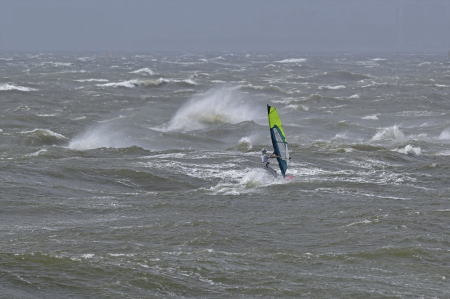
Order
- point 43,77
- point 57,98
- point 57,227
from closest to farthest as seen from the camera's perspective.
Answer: point 57,227 < point 57,98 < point 43,77

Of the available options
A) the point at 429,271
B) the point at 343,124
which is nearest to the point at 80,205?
the point at 429,271

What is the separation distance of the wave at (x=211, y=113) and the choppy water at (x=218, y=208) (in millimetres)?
383

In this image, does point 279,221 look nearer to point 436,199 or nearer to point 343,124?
point 436,199

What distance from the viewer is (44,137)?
47.7m

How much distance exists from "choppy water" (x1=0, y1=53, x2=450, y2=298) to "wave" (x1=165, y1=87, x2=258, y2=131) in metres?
0.38

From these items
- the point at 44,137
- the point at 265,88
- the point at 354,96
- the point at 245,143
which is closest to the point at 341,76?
the point at 265,88

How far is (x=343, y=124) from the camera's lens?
187 feet

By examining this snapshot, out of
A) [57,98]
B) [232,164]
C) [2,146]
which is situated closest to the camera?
[232,164]

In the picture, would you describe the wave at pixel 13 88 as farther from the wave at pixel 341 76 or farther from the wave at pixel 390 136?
the wave at pixel 390 136

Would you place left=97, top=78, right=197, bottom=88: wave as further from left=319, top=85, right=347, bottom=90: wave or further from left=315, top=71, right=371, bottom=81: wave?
left=315, top=71, right=371, bottom=81: wave

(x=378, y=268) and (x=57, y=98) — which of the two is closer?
(x=378, y=268)

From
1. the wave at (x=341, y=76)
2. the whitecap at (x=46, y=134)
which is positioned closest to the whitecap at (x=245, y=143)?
the whitecap at (x=46, y=134)

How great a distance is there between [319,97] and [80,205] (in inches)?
1997

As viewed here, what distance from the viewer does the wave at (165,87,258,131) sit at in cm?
5938
